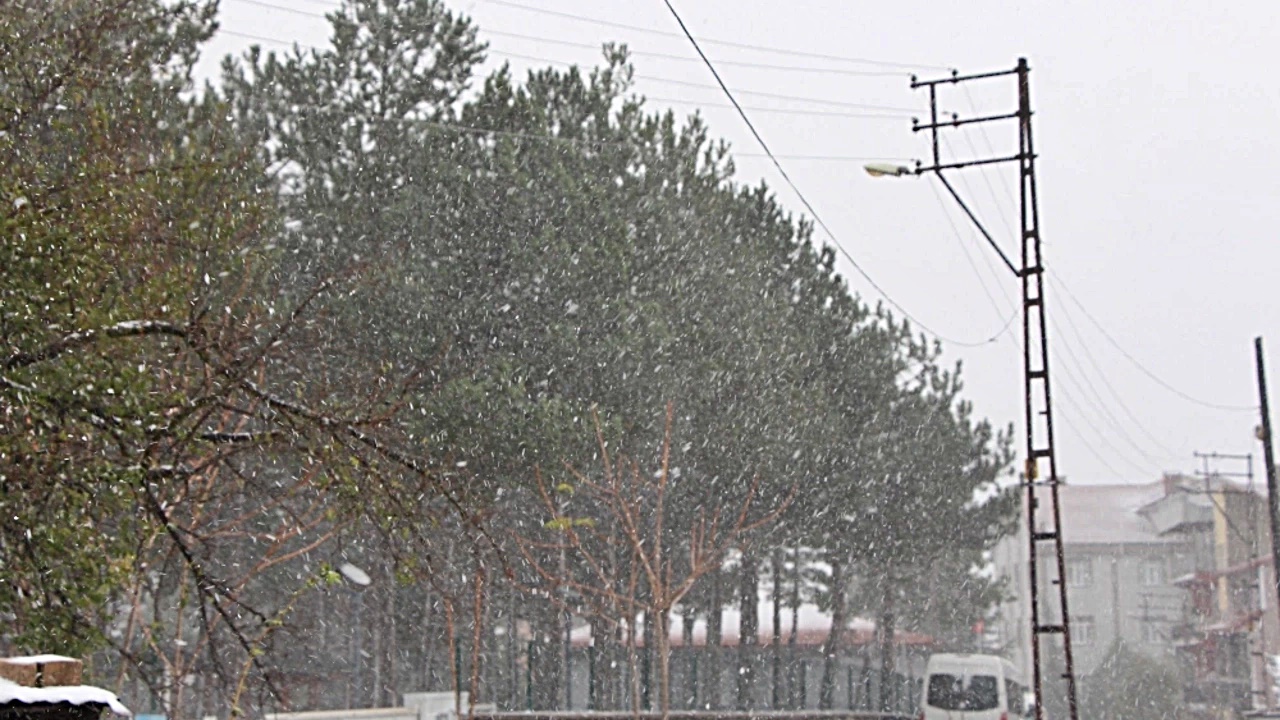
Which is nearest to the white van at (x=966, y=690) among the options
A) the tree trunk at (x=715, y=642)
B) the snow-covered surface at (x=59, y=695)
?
the tree trunk at (x=715, y=642)

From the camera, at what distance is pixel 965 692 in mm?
32938

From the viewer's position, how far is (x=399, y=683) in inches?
1613

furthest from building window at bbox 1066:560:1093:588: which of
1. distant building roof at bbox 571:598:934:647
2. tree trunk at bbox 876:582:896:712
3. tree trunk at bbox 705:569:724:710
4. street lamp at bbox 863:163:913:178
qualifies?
street lamp at bbox 863:163:913:178

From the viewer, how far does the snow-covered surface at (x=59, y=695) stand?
483 cm

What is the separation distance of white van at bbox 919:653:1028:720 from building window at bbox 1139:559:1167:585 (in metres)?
62.7

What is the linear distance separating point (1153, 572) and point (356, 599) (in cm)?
7305

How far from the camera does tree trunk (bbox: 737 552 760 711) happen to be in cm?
4555

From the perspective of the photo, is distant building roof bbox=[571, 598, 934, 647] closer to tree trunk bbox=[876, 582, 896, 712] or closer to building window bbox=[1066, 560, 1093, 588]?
tree trunk bbox=[876, 582, 896, 712]

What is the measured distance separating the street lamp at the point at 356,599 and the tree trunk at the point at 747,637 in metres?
13.1

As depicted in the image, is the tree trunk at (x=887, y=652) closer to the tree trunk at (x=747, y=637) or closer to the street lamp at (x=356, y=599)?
the tree trunk at (x=747, y=637)

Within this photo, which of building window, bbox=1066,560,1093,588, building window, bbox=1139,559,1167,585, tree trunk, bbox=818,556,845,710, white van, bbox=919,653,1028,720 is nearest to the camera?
white van, bbox=919,653,1028,720

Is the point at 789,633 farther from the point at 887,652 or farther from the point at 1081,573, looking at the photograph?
the point at 1081,573

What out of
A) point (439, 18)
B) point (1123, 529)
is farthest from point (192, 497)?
point (1123, 529)

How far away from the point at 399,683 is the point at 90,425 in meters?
33.8
